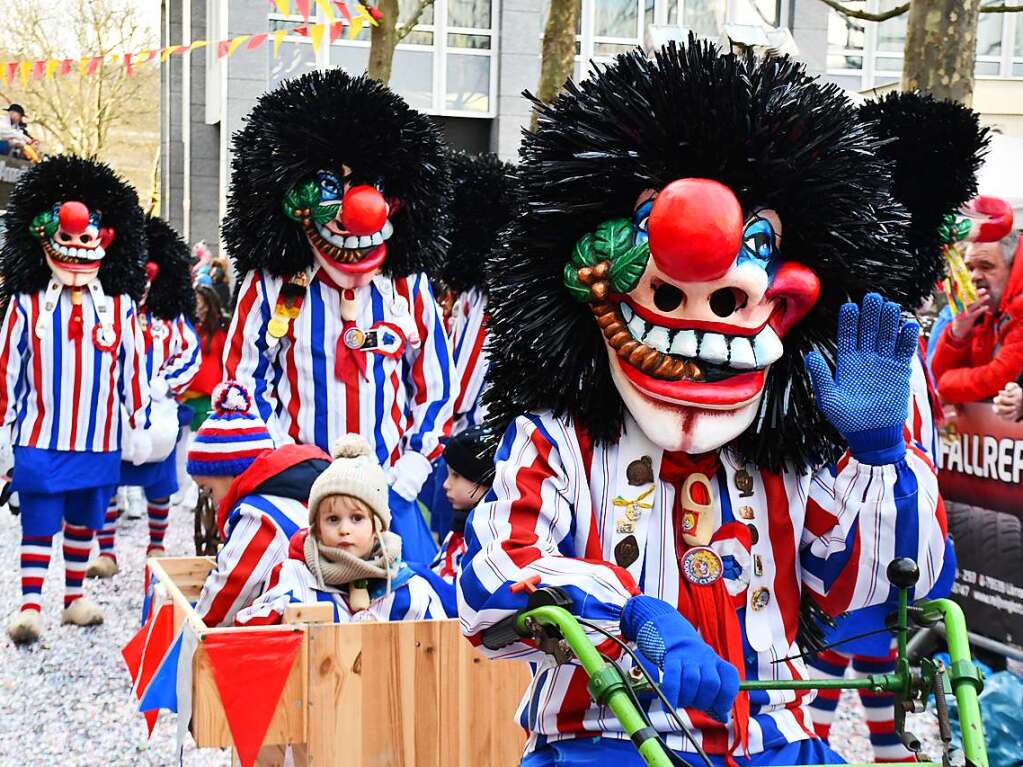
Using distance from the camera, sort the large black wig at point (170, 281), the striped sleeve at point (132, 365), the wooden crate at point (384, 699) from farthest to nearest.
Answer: the large black wig at point (170, 281) < the striped sleeve at point (132, 365) < the wooden crate at point (384, 699)

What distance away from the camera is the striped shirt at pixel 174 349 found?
26.6 ft

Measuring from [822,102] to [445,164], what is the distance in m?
3.21

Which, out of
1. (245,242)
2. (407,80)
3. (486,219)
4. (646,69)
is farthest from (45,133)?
(646,69)

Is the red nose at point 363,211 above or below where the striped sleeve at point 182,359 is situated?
above

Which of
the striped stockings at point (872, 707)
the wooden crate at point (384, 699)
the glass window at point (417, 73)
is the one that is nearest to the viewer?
the wooden crate at point (384, 699)

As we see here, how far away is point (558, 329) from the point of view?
234 centimetres

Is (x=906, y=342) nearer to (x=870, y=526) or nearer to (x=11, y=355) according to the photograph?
(x=870, y=526)

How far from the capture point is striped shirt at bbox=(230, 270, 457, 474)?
191 inches

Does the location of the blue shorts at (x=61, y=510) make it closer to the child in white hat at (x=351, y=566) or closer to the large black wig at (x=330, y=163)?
the large black wig at (x=330, y=163)

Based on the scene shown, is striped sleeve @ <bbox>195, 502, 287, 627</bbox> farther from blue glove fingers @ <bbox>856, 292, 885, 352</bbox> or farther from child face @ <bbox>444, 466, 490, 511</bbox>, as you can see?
blue glove fingers @ <bbox>856, 292, 885, 352</bbox>

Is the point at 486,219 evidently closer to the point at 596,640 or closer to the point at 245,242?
the point at 245,242

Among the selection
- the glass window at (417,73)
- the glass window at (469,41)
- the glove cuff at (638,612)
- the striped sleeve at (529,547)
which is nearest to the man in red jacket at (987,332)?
the striped sleeve at (529,547)

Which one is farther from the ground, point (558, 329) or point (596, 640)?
point (558, 329)

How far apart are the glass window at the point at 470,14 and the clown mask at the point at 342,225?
1594 cm
